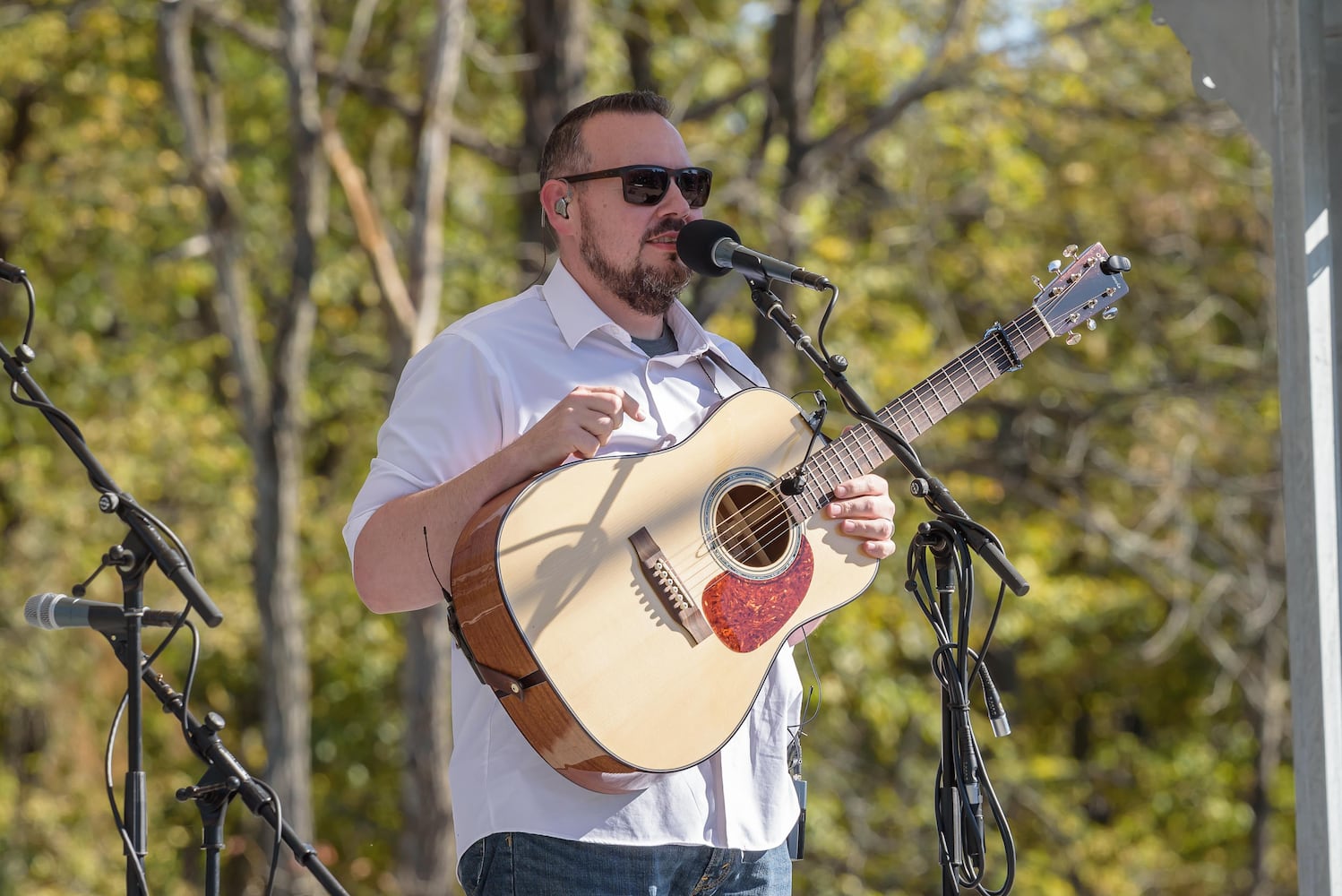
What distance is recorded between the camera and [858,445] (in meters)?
2.79

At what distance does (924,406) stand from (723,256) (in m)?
0.49

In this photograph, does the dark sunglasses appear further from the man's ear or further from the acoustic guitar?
the acoustic guitar

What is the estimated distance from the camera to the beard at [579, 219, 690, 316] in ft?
9.02

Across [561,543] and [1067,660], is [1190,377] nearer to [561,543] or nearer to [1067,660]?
[1067,660]

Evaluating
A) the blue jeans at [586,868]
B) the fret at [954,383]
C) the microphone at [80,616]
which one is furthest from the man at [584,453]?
the microphone at [80,616]

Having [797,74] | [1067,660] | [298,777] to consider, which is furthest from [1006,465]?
[298,777]

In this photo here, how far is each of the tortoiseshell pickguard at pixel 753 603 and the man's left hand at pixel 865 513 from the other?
107mm

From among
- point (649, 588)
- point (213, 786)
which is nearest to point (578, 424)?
point (649, 588)

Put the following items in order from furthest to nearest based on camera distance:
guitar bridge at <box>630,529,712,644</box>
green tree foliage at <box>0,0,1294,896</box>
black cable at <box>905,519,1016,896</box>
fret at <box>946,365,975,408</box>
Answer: green tree foliage at <box>0,0,1294,896</box>, fret at <box>946,365,975,408</box>, guitar bridge at <box>630,529,712,644</box>, black cable at <box>905,519,1016,896</box>

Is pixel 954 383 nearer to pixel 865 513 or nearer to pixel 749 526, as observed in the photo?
pixel 865 513

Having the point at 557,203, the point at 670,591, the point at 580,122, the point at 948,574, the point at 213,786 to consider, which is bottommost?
the point at 948,574

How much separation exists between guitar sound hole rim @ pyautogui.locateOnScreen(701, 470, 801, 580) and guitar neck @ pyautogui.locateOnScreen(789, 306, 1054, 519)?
0.15 feet

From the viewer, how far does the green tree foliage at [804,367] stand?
36.9 feet

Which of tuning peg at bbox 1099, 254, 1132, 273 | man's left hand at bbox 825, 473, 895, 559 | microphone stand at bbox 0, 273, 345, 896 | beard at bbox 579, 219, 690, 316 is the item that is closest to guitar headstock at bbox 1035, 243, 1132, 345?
tuning peg at bbox 1099, 254, 1132, 273
